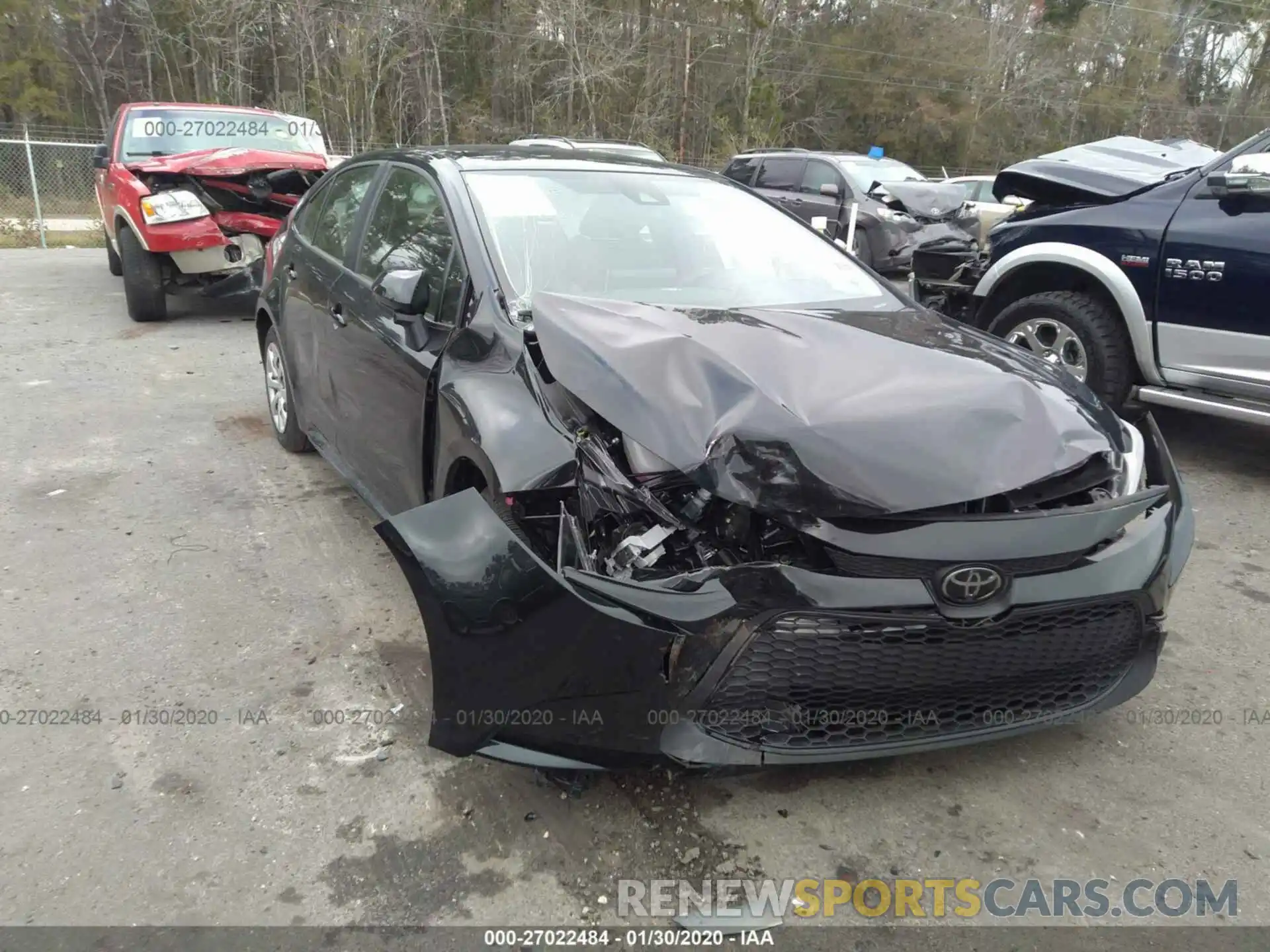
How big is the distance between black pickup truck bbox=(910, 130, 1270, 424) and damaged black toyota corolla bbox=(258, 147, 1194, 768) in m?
2.18

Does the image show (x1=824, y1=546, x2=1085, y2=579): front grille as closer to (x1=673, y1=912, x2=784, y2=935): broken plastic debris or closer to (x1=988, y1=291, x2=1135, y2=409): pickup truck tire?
(x1=673, y1=912, x2=784, y2=935): broken plastic debris

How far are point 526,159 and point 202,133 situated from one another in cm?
745

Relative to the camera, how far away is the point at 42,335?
8.09 m

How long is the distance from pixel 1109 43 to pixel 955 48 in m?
9.83

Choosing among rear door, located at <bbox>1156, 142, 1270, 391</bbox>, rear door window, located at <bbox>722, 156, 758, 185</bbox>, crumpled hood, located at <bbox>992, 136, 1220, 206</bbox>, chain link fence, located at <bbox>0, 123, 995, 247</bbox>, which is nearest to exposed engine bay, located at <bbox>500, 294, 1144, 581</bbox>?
rear door, located at <bbox>1156, 142, 1270, 391</bbox>

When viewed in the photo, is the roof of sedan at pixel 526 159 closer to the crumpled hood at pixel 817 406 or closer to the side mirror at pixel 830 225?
the crumpled hood at pixel 817 406

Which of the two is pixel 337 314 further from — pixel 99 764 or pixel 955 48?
pixel 955 48

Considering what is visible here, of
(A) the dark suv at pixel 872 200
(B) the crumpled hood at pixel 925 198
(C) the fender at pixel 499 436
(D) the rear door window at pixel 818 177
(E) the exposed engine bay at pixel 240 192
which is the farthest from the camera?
(D) the rear door window at pixel 818 177

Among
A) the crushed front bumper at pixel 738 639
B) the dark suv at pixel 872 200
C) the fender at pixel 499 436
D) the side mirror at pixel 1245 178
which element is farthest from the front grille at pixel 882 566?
the dark suv at pixel 872 200

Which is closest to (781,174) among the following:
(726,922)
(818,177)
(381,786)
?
(818,177)

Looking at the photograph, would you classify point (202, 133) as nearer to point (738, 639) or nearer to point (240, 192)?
point (240, 192)

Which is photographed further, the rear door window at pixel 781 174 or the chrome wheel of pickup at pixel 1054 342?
the rear door window at pixel 781 174

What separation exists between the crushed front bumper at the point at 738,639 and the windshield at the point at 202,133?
8.64 meters

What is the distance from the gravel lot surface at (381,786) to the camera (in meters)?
2.18
